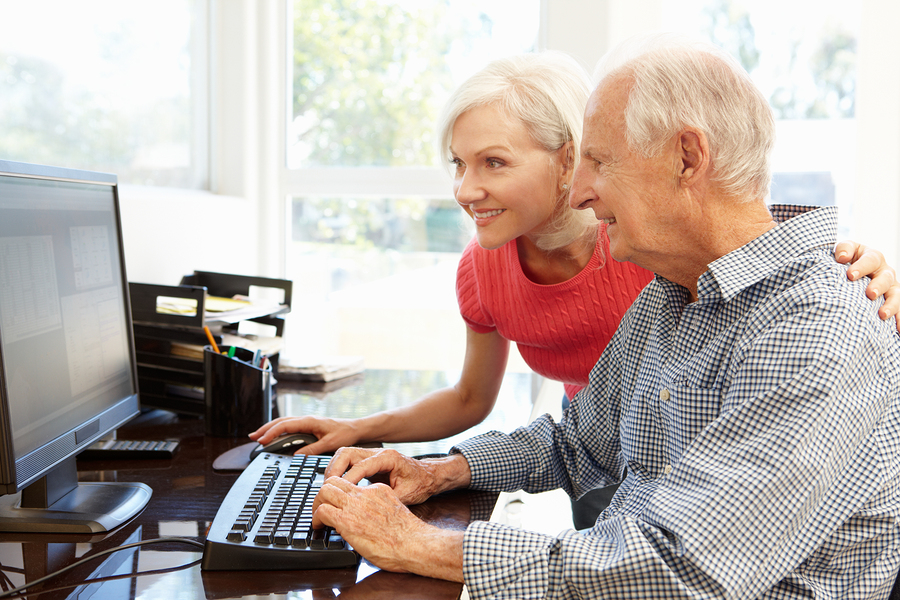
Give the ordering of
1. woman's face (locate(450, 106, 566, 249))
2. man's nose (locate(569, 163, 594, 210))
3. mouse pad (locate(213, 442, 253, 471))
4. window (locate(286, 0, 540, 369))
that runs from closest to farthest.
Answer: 1. man's nose (locate(569, 163, 594, 210))
2. mouse pad (locate(213, 442, 253, 471))
3. woman's face (locate(450, 106, 566, 249))
4. window (locate(286, 0, 540, 369))

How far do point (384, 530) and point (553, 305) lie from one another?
753 millimetres

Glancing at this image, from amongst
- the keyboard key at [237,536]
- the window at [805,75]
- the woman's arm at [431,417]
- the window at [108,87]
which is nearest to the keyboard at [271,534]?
the keyboard key at [237,536]

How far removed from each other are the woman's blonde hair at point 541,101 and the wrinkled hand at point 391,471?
0.61 meters

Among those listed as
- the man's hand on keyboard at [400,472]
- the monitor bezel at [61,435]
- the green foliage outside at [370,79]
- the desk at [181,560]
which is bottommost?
the desk at [181,560]

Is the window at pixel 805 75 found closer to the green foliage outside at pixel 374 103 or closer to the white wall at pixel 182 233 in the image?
the green foliage outside at pixel 374 103

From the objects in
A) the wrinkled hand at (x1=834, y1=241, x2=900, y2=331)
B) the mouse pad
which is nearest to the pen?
the mouse pad

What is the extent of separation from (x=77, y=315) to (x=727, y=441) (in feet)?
2.95

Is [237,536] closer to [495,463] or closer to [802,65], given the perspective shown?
[495,463]

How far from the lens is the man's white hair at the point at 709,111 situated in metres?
0.99

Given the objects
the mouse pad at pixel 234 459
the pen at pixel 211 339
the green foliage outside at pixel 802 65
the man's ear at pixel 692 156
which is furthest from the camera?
the green foliage outside at pixel 802 65

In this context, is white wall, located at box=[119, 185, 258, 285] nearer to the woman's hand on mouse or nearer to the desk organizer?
the desk organizer

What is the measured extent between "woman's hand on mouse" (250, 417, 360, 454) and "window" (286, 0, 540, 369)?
4.93ft

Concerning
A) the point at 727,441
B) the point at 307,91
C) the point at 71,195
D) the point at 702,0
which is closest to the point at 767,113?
the point at 727,441

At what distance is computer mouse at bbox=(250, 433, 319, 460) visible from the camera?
50.1 inches
